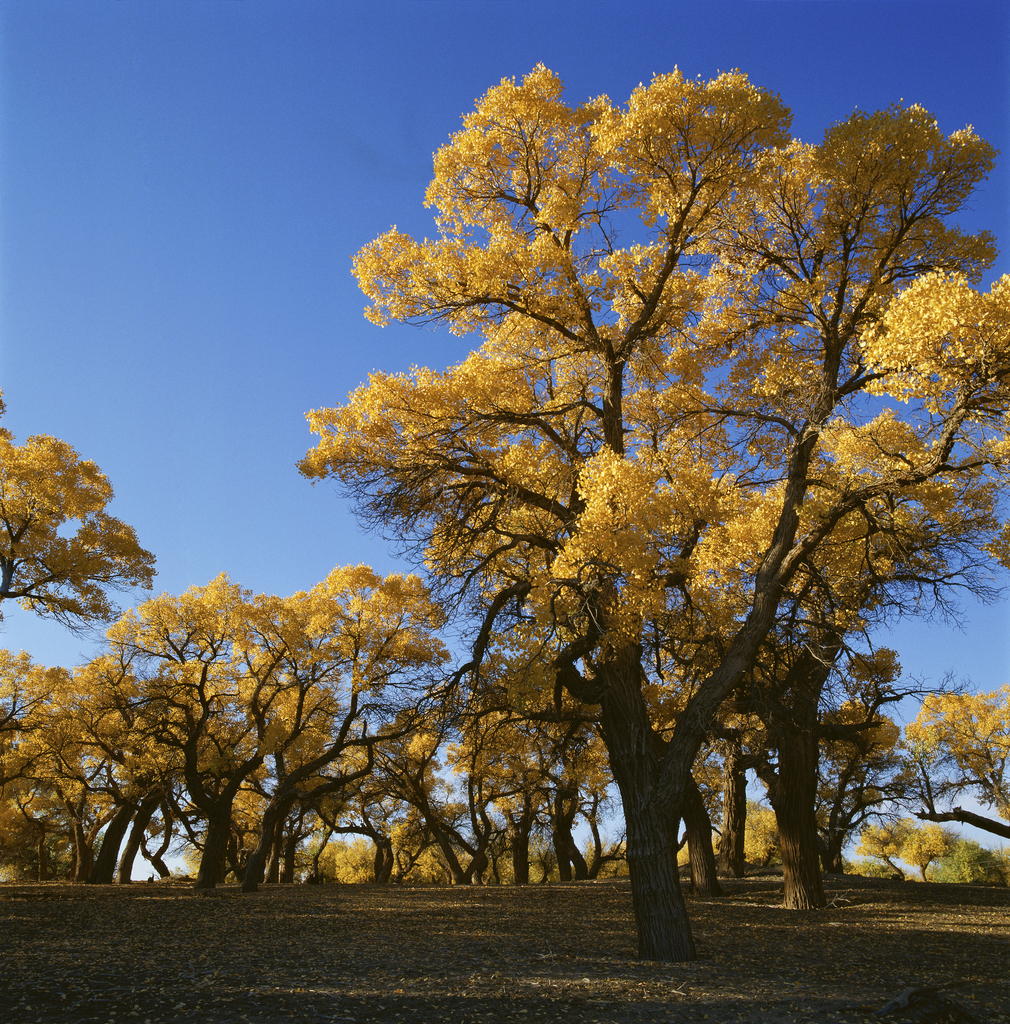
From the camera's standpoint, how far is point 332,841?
1542 inches

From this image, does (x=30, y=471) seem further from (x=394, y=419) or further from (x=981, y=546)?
(x=981, y=546)

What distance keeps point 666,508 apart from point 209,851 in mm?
15236

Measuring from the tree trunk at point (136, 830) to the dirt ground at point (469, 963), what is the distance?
29.3 ft

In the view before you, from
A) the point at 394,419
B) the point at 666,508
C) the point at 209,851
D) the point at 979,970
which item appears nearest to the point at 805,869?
the point at 979,970

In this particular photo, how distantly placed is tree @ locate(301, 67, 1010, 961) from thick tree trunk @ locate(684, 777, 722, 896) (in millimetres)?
5564

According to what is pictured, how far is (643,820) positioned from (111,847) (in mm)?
19663

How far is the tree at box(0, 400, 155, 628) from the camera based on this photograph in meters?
13.4

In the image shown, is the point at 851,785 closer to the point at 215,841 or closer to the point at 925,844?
the point at 925,844

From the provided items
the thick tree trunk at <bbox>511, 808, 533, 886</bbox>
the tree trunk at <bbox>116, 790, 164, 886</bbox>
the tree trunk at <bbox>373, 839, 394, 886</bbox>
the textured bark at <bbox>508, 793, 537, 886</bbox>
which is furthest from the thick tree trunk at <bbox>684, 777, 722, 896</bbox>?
the tree trunk at <bbox>116, 790, 164, 886</bbox>

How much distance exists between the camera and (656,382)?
1105 centimetres

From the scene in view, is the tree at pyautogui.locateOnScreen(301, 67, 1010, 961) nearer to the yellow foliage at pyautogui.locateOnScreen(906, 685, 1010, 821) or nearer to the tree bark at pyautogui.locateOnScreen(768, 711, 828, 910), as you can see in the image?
the tree bark at pyautogui.locateOnScreen(768, 711, 828, 910)

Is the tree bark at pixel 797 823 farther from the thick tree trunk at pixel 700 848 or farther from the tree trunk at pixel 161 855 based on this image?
the tree trunk at pixel 161 855

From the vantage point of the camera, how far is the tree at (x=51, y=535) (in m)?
13.4

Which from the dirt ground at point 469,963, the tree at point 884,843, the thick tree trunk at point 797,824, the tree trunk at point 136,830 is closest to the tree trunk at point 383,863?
the tree trunk at point 136,830
